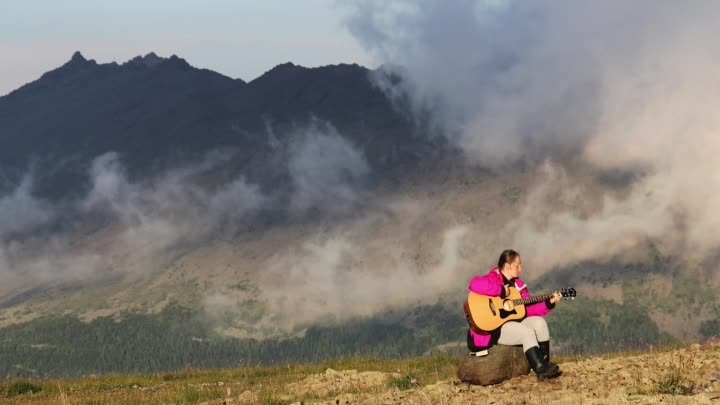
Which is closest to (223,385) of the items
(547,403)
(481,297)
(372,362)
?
(372,362)

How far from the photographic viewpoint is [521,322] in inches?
832

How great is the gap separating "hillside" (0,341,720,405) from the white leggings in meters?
0.88

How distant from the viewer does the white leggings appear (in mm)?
20750

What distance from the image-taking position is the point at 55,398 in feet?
89.1

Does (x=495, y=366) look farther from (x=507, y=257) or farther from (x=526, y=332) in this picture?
(x=507, y=257)

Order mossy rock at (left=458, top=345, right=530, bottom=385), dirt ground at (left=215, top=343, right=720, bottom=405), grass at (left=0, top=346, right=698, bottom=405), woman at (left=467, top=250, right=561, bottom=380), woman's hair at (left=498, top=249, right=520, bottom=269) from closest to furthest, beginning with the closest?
dirt ground at (left=215, top=343, right=720, bottom=405)
woman at (left=467, top=250, right=561, bottom=380)
woman's hair at (left=498, top=249, right=520, bottom=269)
mossy rock at (left=458, top=345, right=530, bottom=385)
grass at (left=0, top=346, right=698, bottom=405)

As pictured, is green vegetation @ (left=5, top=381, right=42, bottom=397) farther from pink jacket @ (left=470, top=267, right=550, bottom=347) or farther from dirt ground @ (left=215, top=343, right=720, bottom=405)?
pink jacket @ (left=470, top=267, right=550, bottom=347)

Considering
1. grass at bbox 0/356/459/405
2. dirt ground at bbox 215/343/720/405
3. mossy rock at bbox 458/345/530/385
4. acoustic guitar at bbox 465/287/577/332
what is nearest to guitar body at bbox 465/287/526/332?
acoustic guitar at bbox 465/287/577/332

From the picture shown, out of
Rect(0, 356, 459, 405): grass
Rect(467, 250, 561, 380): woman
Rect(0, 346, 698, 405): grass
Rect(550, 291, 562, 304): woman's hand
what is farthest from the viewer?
Rect(0, 356, 459, 405): grass

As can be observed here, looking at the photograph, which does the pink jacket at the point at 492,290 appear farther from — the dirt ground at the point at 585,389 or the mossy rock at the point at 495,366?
the dirt ground at the point at 585,389

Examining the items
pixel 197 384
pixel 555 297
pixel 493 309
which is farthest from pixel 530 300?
pixel 197 384

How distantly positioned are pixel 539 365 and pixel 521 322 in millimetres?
1153

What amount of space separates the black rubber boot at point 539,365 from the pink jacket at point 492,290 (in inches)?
36.0

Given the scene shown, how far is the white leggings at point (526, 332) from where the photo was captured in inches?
817
